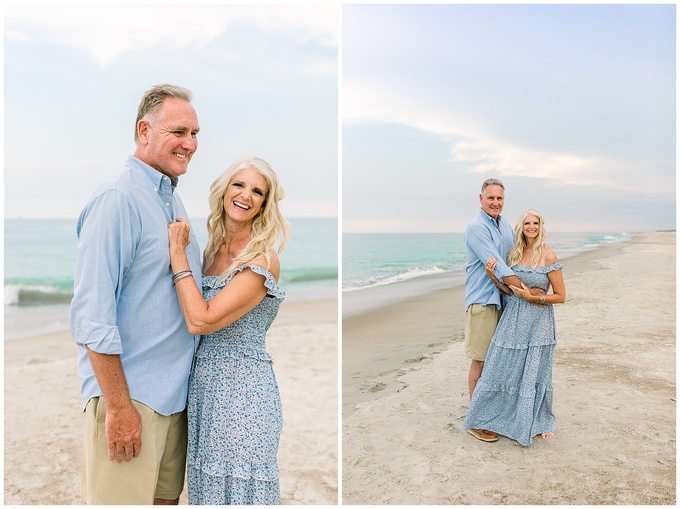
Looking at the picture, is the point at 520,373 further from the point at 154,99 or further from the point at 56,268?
the point at 56,268

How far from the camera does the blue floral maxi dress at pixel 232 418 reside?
78.4 inches

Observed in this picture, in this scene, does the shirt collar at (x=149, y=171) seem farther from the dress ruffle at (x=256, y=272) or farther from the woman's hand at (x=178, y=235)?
the dress ruffle at (x=256, y=272)

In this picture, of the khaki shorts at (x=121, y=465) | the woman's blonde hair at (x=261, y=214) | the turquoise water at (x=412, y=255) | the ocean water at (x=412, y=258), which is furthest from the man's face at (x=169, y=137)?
the turquoise water at (x=412, y=255)

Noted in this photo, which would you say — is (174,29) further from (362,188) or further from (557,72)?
(557,72)

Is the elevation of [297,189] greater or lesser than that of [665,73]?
lesser

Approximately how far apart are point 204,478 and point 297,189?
22.1 m

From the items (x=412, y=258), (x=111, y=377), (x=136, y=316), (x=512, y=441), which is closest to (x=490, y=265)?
(x=512, y=441)

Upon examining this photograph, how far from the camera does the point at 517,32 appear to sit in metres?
8.32

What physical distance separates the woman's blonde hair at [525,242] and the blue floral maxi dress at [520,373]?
0.25 ft

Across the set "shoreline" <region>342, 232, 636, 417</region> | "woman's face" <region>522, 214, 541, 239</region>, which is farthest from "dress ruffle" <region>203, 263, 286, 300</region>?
"shoreline" <region>342, 232, 636, 417</region>

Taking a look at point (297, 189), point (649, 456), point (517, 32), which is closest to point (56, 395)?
point (649, 456)

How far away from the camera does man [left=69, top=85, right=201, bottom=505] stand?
1.72 metres

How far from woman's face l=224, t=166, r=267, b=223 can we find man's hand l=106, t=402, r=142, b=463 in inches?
26.9

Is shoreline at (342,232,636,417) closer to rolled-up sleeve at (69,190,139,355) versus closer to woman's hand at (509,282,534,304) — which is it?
woman's hand at (509,282,534,304)
